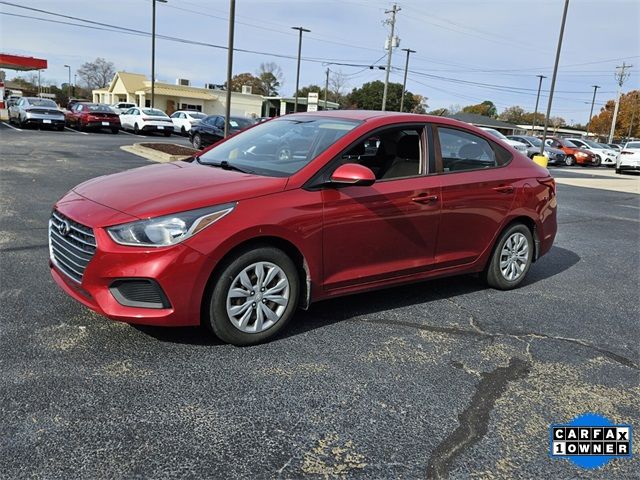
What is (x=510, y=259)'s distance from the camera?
17.6 ft

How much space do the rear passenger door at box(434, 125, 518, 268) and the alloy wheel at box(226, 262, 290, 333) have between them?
5.24ft

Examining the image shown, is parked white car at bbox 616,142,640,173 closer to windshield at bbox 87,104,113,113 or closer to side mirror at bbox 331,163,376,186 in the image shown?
windshield at bbox 87,104,113,113

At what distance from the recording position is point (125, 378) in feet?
10.4

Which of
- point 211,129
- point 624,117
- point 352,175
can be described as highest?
point 624,117

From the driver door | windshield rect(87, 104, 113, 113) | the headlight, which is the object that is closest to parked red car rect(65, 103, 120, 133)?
windshield rect(87, 104, 113, 113)

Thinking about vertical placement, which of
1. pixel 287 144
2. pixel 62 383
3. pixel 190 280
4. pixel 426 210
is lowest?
pixel 62 383

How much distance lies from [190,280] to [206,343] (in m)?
0.58

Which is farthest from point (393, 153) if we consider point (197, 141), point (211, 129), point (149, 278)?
point (197, 141)

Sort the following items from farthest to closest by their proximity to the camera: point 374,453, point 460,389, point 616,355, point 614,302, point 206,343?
point 614,302
point 616,355
point 206,343
point 460,389
point 374,453

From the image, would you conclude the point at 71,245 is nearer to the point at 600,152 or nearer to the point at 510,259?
the point at 510,259

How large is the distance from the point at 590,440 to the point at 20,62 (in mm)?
49629

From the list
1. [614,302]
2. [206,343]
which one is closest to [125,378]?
[206,343]

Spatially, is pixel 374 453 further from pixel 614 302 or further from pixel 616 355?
pixel 614 302

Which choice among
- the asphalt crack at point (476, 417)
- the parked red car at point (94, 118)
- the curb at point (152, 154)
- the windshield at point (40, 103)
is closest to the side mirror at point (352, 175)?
the asphalt crack at point (476, 417)
